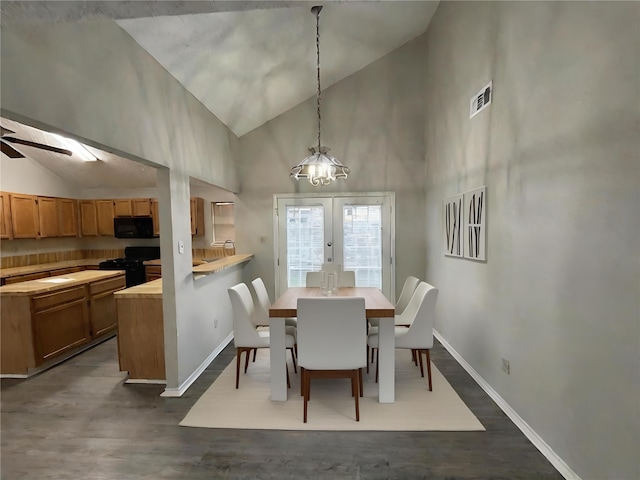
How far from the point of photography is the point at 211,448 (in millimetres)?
2062

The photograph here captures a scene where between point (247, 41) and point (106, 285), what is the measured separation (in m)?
3.46

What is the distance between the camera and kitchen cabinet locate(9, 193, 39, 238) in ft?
14.7

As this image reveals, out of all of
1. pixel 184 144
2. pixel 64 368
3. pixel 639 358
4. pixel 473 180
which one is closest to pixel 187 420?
pixel 64 368

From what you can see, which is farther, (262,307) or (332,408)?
(262,307)

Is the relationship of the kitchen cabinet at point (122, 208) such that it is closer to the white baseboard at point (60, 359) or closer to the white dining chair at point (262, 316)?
the white baseboard at point (60, 359)

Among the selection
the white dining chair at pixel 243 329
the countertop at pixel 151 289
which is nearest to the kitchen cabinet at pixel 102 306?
the countertop at pixel 151 289

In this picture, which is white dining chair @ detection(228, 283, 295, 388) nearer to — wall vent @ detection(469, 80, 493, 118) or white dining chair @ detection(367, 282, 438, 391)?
white dining chair @ detection(367, 282, 438, 391)

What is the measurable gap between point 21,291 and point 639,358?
465cm

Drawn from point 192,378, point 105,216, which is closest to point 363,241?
point 192,378

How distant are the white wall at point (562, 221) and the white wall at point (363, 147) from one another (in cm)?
156

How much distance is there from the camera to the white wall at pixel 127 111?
1.48m

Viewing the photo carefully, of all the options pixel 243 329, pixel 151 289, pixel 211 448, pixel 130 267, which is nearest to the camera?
pixel 211 448

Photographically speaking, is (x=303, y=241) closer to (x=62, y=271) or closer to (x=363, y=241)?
(x=363, y=241)

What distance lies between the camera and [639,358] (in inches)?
54.2
